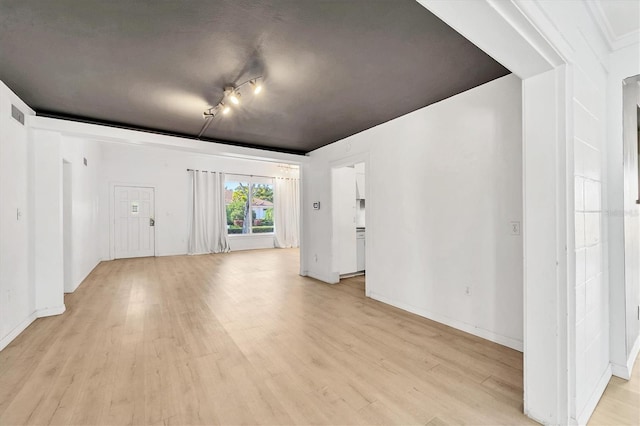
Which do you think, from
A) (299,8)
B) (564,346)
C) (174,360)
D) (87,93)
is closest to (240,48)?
(299,8)

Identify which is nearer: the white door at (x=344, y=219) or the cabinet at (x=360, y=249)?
the white door at (x=344, y=219)

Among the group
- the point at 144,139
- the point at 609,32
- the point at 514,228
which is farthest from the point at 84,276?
the point at 609,32

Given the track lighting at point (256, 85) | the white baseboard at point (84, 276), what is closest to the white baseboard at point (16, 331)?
the white baseboard at point (84, 276)

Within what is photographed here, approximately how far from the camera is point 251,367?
223cm

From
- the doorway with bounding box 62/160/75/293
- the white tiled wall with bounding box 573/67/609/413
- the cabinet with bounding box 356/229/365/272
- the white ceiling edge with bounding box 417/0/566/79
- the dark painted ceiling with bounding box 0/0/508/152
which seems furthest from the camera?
the cabinet with bounding box 356/229/365/272

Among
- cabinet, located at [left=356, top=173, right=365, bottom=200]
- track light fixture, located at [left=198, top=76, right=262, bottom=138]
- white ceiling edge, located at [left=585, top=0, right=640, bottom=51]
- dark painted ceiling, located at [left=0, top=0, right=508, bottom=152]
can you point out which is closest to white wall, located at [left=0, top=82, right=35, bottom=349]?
dark painted ceiling, located at [left=0, top=0, right=508, bottom=152]

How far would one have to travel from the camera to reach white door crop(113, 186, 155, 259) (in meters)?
7.50

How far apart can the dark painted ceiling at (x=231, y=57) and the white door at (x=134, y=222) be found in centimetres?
470

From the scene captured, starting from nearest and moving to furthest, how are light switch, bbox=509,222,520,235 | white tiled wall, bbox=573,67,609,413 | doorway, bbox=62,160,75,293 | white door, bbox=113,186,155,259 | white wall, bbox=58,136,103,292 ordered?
white tiled wall, bbox=573,67,609,413 → light switch, bbox=509,222,520,235 → doorway, bbox=62,160,75,293 → white wall, bbox=58,136,103,292 → white door, bbox=113,186,155,259

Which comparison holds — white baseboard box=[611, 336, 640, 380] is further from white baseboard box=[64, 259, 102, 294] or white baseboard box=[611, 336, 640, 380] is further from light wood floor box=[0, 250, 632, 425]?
white baseboard box=[64, 259, 102, 294]

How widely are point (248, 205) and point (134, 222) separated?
130 inches

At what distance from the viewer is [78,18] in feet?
5.72

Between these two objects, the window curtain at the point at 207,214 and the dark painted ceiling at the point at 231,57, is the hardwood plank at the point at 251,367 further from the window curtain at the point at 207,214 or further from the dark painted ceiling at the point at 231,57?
the window curtain at the point at 207,214

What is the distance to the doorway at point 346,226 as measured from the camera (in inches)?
199
